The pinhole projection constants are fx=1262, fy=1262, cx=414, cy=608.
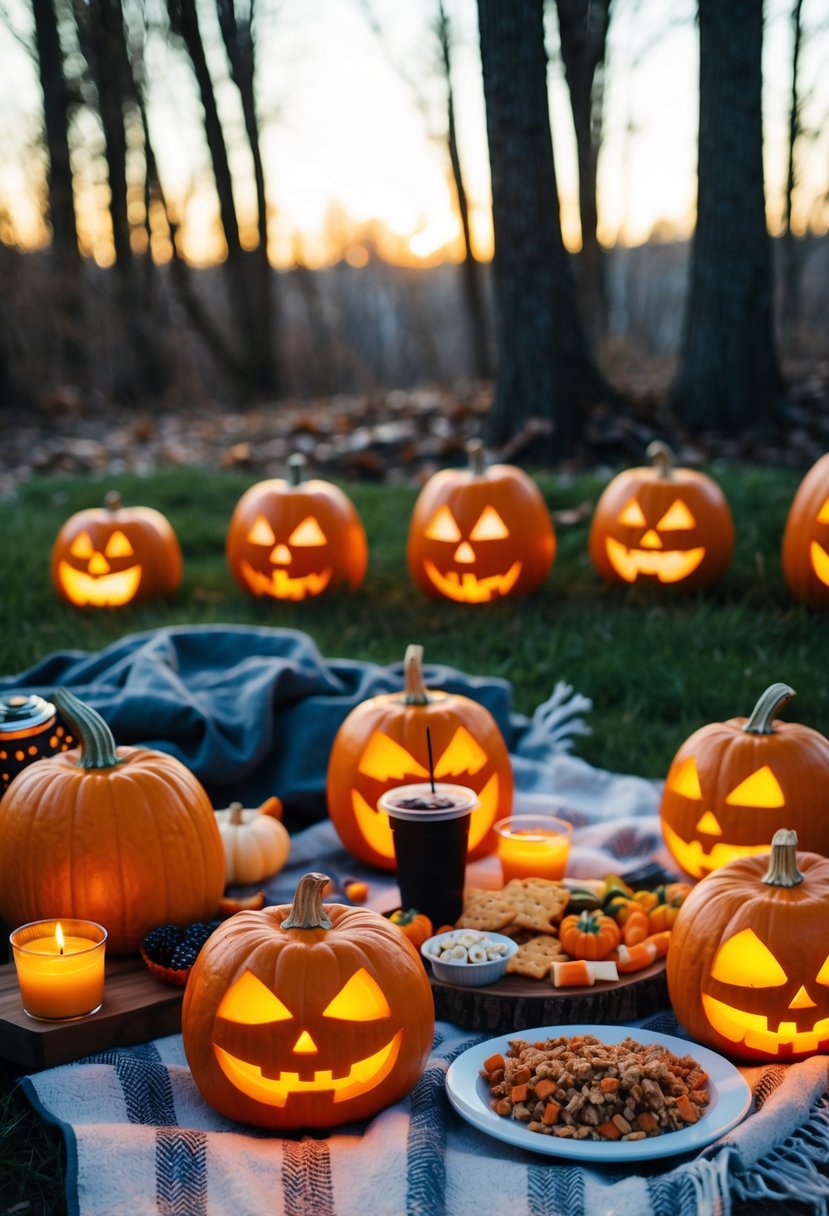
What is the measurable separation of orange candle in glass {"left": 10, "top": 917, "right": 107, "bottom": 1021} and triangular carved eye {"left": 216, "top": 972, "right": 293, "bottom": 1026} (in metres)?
0.39

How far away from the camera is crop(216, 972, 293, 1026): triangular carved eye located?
2.49m

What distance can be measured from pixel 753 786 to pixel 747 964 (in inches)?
31.8

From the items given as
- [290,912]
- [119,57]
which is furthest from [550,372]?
[119,57]

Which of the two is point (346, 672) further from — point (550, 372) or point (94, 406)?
point (94, 406)

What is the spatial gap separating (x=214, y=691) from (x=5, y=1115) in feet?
6.62

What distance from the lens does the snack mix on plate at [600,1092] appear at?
238cm

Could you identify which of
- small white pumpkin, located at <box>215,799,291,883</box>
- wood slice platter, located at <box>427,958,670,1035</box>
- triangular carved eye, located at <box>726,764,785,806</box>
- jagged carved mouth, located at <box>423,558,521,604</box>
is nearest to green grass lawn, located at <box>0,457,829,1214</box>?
jagged carved mouth, located at <box>423,558,521,604</box>

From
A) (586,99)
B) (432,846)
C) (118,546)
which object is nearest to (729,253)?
(118,546)

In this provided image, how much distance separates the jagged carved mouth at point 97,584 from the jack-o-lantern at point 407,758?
8.54 ft

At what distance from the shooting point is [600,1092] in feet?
7.84

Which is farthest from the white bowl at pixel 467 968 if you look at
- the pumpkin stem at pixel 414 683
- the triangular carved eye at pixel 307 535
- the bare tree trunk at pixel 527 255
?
the bare tree trunk at pixel 527 255

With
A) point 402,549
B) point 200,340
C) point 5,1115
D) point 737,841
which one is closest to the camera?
point 5,1115

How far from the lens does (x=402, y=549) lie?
23.2 ft

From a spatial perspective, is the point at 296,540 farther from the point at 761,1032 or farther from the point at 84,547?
the point at 761,1032
